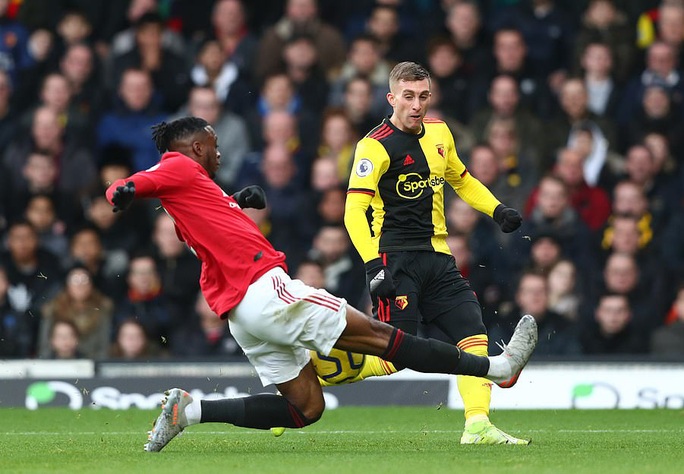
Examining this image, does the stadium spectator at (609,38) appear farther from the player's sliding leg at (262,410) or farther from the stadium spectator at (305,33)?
the player's sliding leg at (262,410)

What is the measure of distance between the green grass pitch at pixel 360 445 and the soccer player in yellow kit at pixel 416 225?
1.93 feet

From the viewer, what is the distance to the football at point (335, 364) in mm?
8344

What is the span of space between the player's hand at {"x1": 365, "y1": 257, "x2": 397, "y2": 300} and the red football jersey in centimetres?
62

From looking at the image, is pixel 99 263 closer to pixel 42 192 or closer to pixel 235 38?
pixel 42 192

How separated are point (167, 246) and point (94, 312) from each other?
90cm

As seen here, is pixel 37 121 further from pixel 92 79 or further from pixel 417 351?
pixel 417 351

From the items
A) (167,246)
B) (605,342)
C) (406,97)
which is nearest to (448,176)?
(406,97)

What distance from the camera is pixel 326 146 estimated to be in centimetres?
1367

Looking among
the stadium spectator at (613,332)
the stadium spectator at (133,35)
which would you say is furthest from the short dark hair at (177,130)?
the stadium spectator at (133,35)

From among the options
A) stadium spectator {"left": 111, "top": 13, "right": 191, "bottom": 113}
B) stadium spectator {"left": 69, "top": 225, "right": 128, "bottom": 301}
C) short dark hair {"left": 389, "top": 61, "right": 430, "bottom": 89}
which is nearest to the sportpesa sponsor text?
short dark hair {"left": 389, "top": 61, "right": 430, "bottom": 89}

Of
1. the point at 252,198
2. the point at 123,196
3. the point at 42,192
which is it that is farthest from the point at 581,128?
the point at 123,196

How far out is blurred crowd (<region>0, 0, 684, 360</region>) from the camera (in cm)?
1255

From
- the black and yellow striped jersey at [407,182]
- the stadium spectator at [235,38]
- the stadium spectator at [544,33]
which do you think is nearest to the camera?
the black and yellow striped jersey at [407,182]

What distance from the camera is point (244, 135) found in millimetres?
13953
